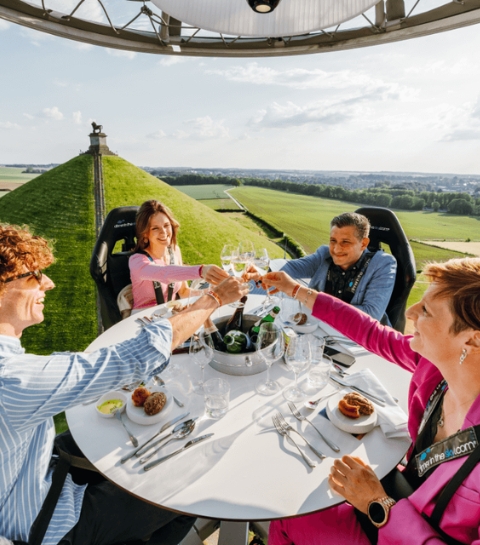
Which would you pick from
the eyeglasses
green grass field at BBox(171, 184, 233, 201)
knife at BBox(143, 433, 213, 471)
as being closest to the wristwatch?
knife at BBox(143, 433, 213, 471)

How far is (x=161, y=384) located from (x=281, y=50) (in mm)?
6915

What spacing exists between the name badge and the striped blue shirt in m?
1.24

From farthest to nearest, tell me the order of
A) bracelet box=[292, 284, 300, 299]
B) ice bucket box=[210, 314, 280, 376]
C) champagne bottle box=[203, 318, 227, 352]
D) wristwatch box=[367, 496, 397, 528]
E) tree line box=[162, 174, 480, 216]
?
1. tree line box=[162, 174, 480, 216]
2. bracelet box=[292, 284, 300, 299]
3. champagne bottle box=[203, 318, 227, 352]
4. ice bucket box=[210, 314, 280, 376]
5. wristwatch box=[367, 496, 397, 528]

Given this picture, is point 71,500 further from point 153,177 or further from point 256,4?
point 153,177

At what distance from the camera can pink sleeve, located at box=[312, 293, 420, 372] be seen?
6.34 feet

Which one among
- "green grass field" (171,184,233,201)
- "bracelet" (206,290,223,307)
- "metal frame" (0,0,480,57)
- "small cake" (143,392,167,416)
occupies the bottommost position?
"small cake" (143,392,167,416)

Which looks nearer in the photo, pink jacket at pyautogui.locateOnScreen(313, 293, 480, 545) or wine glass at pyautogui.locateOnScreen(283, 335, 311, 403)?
pink jacket at pyautogui.locateOnScreen(313, 293, 480, 545)

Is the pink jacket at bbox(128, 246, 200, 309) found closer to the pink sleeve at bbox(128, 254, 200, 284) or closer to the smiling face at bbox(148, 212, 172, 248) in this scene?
the pink sleeve at bbox(128, 254, 200, 284)

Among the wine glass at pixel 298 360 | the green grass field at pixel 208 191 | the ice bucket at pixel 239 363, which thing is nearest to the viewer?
the wine glass at pixel 298 360

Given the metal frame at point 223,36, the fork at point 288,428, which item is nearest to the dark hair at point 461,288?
the fork at point 288,428

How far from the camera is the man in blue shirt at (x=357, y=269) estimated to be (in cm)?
293

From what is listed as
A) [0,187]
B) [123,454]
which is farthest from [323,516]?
[0,187]

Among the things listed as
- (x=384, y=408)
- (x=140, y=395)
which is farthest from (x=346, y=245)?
(x=140, y=395)

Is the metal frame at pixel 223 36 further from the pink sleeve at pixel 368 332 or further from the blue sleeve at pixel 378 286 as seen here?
the pink sleeve at pixel 368 332
